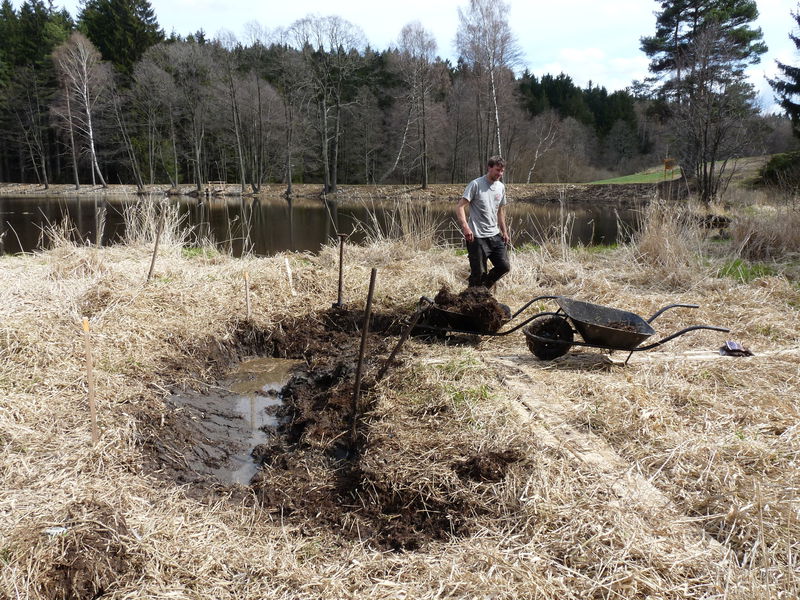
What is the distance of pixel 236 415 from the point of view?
4199mm

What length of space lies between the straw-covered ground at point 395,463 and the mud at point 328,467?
0.05ft

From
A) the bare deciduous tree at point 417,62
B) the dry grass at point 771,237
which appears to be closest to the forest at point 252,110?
the bare deciduous tree at point 417,62

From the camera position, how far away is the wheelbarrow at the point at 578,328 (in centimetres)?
393

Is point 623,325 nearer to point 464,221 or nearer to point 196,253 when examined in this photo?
point 464,221

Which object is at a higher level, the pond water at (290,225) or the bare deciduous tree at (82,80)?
the bare deciduous tree at (82,80)

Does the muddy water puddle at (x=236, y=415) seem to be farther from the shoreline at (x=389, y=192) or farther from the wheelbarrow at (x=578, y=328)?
the shoreline at (x=389, y=192)

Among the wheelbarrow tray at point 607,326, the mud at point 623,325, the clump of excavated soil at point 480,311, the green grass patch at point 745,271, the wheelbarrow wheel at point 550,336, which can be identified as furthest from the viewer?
the green grass patch at point 745,271

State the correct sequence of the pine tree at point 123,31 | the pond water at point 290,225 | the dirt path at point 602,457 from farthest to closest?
the pine tree at point 123,31 < the pond water at point 290,225 < the dirt path at point 602,457

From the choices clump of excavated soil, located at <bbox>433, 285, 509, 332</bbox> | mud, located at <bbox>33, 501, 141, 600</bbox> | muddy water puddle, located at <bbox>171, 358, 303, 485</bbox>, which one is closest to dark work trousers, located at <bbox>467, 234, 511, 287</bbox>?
clump of excavated soil, located at <bbox>433, 285, 509, 332</bbox>

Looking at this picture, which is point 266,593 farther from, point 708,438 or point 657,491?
point 708,438

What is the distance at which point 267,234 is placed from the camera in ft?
50.5

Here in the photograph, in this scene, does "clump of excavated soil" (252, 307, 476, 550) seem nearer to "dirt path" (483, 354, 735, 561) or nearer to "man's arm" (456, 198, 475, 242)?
"dirt path" (483, 354, 735, 561)

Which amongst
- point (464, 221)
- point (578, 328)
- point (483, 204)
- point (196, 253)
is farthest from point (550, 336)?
point (196, 253)

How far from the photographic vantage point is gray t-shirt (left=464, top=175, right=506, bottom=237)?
5.57m
